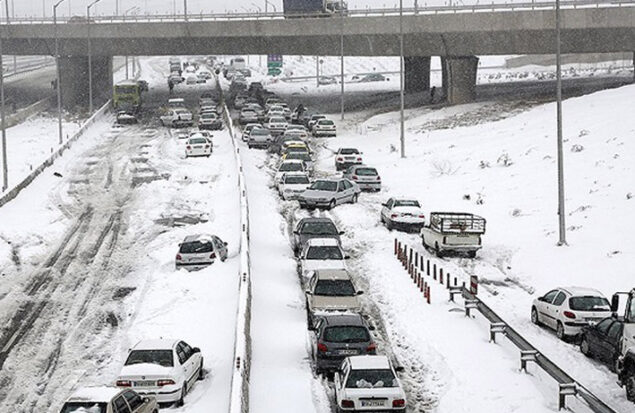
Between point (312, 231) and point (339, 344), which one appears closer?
point (339, 344)

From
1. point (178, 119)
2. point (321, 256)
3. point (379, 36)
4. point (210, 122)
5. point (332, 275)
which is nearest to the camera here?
point (332, 275)

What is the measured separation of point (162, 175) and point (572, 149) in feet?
69.6

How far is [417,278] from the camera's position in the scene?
32.8 metres

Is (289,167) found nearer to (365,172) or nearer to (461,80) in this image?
(365,172)

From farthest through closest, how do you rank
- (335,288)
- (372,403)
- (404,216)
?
(404,216) → (335,288) → (372,403)

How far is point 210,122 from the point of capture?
73.8 meters

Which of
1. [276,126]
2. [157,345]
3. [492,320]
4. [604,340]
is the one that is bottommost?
[492,320]

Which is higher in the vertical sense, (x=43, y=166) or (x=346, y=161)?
(x=43, y=166)

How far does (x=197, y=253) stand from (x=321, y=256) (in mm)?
4360

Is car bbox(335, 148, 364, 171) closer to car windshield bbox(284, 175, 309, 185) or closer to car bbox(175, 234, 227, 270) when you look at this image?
car windshield bbox(284, 175, 309, 185)

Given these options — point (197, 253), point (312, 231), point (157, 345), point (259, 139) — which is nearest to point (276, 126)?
point (259, 139)

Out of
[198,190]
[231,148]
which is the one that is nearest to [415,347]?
[198,190]

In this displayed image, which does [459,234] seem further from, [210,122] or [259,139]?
[210,122]

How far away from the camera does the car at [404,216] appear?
41156 mm
